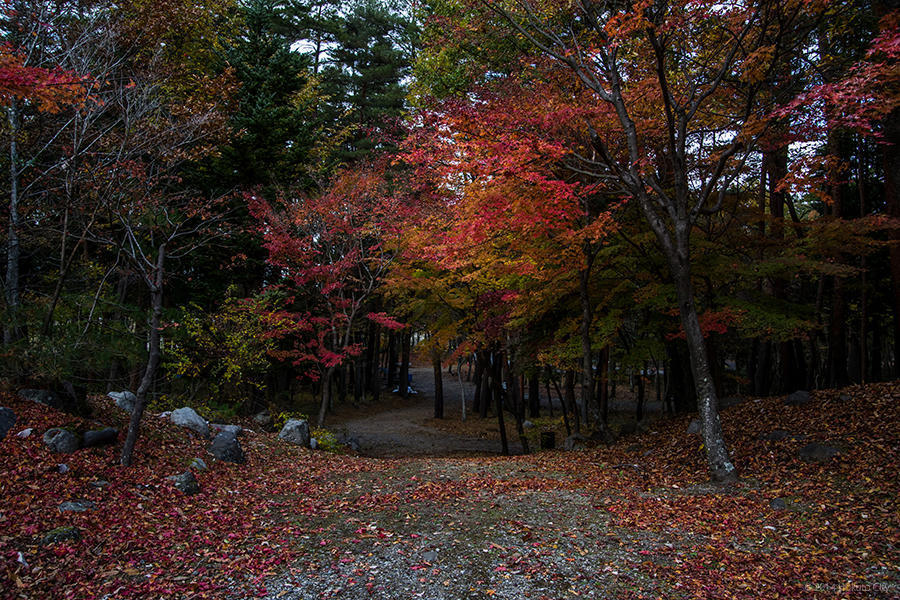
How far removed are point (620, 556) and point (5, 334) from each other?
938 cm

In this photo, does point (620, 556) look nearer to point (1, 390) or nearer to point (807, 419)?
point (807, 419)

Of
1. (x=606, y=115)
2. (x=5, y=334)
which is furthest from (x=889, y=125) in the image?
(x=5, y=334)

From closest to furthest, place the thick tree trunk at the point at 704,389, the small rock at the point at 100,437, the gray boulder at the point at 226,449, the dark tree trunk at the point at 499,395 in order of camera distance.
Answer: the small rock at the point at 100,437 → the thick tree trunk at the point at 704,389 → the gray boulder at the point at 226,449 → the dark tree trunk at the point at 499,395

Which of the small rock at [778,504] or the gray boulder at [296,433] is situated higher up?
the small rock at [778,504]

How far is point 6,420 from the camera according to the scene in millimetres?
5734

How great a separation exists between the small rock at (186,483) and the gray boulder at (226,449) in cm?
170

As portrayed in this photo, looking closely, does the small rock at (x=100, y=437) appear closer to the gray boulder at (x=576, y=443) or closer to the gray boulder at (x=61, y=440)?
the gray boulder at (x=61, y=440)

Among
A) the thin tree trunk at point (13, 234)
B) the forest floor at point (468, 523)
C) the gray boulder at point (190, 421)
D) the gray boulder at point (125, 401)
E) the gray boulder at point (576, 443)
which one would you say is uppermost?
the thin tree trunk at point (13, 234)

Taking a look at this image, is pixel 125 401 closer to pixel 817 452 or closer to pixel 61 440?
pixel 61 440

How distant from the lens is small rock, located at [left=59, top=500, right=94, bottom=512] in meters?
4.67

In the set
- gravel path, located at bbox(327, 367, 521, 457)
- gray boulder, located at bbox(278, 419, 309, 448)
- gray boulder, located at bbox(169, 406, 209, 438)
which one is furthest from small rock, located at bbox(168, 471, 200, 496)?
gravel path, located at bbox(327, 367, 521, 457)

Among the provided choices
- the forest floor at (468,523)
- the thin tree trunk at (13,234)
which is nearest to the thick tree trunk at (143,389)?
the forest floor at (468,523)

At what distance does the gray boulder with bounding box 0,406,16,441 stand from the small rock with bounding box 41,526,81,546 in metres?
2.19

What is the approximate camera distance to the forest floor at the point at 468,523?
3.85 meters
